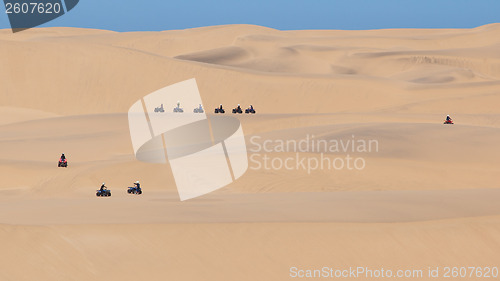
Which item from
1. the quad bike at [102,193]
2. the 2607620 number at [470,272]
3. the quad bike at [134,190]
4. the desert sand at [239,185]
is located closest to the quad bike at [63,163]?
the desert sand at [239,185]

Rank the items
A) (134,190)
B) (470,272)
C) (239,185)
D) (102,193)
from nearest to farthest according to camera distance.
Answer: (470,272)
(102,193)
(134,190)
(239,185)

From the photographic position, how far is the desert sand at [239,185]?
45.4 ft

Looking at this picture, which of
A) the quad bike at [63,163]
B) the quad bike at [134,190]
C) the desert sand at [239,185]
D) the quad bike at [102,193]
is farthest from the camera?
the quad bike at [63,163]

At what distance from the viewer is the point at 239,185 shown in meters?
25.0

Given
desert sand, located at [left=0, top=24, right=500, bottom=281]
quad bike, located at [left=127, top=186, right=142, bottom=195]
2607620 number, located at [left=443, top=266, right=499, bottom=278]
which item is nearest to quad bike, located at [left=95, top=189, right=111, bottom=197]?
desert sand, located at [left=0, top=24, right=500, bottom=281]

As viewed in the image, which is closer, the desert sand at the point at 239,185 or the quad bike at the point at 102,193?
the desert sand at the point at 239,185

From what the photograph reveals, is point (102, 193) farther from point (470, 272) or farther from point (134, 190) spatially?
point (470, 272)

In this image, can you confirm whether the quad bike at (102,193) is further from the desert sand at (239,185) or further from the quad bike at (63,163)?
the quad bike at (63,163)

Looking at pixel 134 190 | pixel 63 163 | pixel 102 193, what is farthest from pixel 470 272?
pixel 63 163

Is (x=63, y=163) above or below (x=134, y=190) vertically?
above

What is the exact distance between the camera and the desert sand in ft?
45.4

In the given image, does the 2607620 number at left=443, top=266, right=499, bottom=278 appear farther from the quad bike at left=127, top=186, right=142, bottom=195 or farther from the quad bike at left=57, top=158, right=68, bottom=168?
the quad bike at left=57, top=158, right=68, bottom=168

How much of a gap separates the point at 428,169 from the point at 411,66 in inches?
2710

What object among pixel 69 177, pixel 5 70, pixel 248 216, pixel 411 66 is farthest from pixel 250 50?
pixel 248 216
